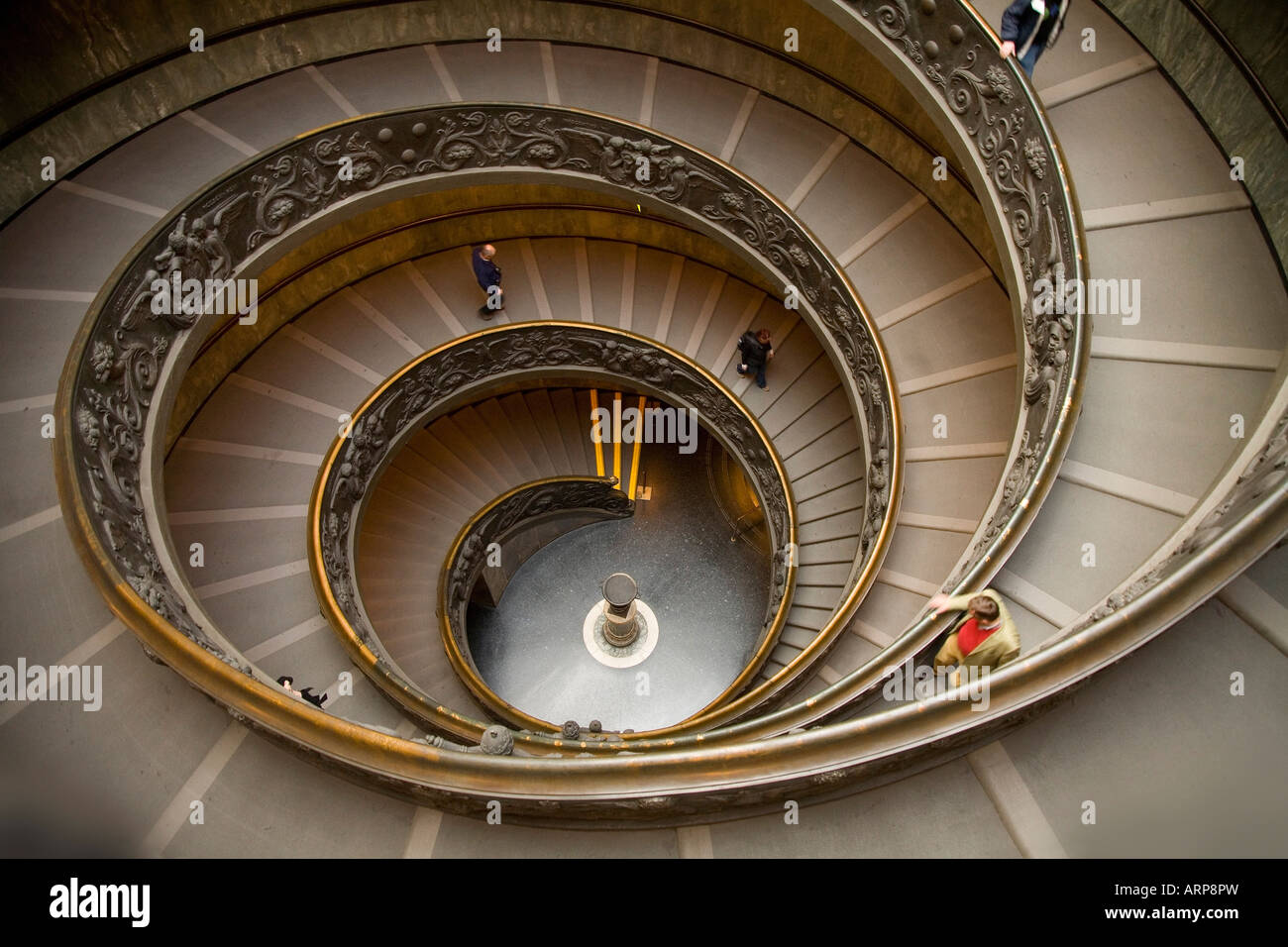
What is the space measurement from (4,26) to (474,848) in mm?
8811

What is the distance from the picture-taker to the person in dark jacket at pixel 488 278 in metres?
10.7

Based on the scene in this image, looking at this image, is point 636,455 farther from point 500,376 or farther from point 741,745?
point 741,745

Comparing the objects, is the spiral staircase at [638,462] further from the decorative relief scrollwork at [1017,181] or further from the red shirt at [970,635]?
the red shirt at [970,635]

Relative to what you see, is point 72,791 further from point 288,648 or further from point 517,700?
point 517,700

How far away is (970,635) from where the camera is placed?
4922 millimetres

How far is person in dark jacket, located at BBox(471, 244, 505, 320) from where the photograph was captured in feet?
35.2

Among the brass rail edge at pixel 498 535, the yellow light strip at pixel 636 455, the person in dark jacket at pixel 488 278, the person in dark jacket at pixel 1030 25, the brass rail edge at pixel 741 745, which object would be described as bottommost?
the brass rail edge at pixel 741 745

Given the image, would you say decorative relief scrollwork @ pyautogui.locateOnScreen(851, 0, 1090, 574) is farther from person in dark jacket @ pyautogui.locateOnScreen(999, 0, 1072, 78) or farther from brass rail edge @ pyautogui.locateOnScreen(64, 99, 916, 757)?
brass rail edge @ pyautogui.locateOnScreen(64, 99, 916, 757)

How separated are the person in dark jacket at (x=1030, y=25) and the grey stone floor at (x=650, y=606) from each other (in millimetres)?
8210

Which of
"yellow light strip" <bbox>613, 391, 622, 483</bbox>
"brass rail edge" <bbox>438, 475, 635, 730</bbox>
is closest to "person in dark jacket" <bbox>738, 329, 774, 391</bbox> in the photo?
"yellow light strip" <bbox>613, 391, 622, 483</bbox>

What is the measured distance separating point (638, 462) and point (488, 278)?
4398 mm

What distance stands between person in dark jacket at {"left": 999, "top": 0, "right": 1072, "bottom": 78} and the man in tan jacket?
15.8 feet

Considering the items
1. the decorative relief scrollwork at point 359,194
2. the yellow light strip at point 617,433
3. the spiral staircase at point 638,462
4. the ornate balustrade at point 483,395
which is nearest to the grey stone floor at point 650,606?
the yellow light strip at point 617,433

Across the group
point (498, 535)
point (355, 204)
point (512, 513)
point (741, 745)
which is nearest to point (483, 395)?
point (512, 513)
